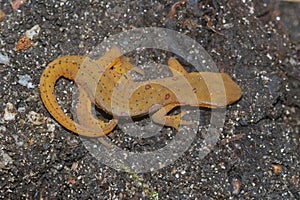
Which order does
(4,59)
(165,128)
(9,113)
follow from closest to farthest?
(9,113) → (4,59) → (165,128)

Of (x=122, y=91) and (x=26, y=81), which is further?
(x=122, y=91)

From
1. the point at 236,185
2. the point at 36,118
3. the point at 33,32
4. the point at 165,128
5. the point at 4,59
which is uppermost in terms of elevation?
the point at 33,32

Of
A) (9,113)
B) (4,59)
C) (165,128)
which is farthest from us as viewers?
(165,128)

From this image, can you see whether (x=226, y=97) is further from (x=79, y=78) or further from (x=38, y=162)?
(x=38, y=162)

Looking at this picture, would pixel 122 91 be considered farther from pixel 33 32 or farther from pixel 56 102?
pixel 33 32

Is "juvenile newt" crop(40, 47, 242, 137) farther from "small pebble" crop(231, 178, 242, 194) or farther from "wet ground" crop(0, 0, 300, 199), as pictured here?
"small pebble" crop(231, 178, 242, 194)

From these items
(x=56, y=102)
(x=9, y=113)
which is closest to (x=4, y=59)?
(x=9, y=113)

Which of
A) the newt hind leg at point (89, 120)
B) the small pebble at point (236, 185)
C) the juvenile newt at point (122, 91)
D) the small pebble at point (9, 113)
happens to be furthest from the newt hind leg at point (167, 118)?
the small pebble at point (9, 113)
